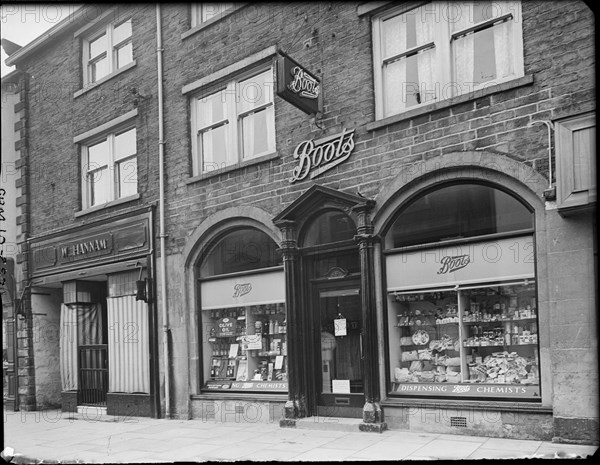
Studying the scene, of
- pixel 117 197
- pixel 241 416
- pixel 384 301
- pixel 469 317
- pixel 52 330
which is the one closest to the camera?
pixel 469 317

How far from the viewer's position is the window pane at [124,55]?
14930mm

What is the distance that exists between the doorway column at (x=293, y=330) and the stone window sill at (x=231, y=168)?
1218 mm

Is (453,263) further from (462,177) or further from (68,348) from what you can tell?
(68,348)

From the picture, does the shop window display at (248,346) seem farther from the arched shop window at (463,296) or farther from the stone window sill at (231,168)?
the stone window sill at (231,168)

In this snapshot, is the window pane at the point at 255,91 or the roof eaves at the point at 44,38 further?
the roof eaves at the point at 44,38

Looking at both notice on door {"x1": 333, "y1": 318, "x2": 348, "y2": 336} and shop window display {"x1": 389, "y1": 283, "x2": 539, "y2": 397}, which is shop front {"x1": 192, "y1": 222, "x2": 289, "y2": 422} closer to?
notice on door {"x1": 333, "y1": 318, "x2": 348, "y2": 336}

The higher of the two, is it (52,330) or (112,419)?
(52,330)

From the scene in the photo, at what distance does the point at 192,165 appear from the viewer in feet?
43.9

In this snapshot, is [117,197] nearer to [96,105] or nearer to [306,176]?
Result: [96,105]

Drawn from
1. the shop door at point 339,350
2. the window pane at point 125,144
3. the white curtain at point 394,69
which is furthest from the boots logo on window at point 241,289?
the window pane at point 125,144

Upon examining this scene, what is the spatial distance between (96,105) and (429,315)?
9.49m

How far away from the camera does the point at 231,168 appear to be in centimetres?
1247

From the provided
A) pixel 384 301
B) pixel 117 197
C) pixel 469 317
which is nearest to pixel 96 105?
pixel 117 197

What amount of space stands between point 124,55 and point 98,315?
5.99 metres
